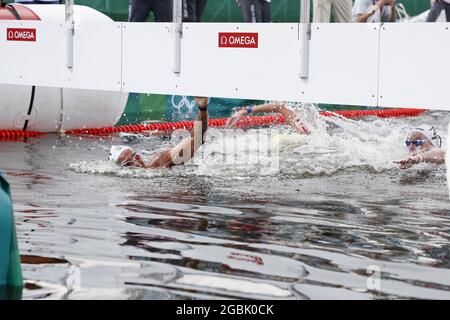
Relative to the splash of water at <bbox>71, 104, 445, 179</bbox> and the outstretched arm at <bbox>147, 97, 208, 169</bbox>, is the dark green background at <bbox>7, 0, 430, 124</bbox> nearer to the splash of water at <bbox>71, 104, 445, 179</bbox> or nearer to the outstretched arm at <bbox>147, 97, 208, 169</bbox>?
the splash of water at <bbox>71, 104, 445, 179</bbox>

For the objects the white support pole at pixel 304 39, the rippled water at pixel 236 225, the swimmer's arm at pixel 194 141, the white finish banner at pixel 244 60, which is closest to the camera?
the rippled water at pixel 236 225

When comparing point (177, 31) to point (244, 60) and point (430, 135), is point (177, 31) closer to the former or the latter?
point (244, 60)

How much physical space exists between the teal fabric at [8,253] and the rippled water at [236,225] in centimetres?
14

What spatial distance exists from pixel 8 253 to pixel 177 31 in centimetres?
601

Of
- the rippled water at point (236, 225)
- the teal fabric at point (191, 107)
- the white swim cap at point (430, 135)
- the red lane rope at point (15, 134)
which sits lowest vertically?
the rippled water at point (236, 225)

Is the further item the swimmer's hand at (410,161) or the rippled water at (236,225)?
the swimmer's hand at (410,161)

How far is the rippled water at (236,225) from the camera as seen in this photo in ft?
17.6

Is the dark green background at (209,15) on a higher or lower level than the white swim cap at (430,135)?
higher

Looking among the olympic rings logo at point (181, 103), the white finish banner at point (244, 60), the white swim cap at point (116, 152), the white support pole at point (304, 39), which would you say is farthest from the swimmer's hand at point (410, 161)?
the olympic rings logo at point (181, 103)

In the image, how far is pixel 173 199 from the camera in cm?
850

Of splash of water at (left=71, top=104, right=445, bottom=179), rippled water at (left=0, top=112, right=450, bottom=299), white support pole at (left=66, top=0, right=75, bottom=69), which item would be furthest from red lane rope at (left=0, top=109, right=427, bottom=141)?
white support pole at (left=66, top=0, right=75, bottom=69)

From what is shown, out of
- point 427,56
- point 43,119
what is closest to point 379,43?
point 427,56

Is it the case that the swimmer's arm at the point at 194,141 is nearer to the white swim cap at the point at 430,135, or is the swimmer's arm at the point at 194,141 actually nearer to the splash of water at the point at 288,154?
the splash of water at the point at 288,154

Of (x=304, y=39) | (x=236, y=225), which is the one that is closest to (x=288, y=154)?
(x=304, y=39)
